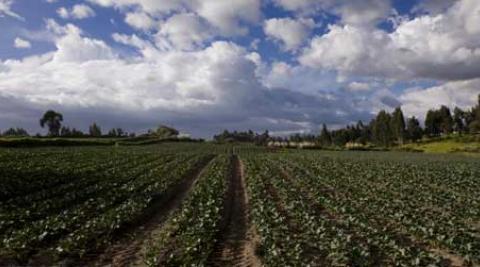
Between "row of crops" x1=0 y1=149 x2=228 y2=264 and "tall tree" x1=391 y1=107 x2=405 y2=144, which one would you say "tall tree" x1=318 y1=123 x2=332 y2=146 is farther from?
"row of crops" x1=0 y1=149 x2=228 y2=264

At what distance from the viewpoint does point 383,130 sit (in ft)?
493

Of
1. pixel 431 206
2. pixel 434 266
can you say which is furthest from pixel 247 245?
pixel 431 206

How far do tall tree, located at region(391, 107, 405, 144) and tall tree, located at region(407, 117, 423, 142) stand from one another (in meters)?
12.7

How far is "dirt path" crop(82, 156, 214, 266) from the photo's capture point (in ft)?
37.4

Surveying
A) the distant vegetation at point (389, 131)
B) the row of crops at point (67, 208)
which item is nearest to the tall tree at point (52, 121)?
the distant vegetation at point (389, 131)

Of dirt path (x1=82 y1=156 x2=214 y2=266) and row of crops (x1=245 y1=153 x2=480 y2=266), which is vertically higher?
row of crops (x1=245 y1=153 x2=480 y2=266)

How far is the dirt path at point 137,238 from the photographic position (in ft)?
37.4

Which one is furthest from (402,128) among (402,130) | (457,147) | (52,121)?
(52,121)

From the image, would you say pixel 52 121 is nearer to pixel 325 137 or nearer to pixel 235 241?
pixel 325 137

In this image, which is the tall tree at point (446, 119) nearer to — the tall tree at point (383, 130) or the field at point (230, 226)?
the tall tree at point (383, 130)

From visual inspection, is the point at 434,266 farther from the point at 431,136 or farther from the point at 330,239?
the point at 431,136

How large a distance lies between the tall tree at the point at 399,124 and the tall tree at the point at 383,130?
2.49 m

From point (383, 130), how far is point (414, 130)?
2259cm

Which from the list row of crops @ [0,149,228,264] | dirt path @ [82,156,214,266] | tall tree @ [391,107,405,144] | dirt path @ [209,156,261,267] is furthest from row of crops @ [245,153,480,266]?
tall tree @ [391,107,405,144]
